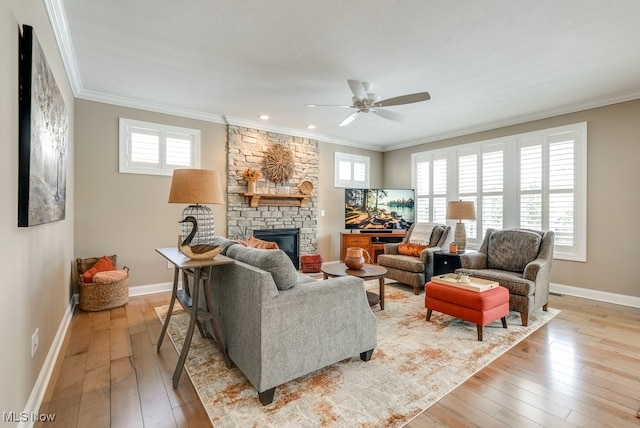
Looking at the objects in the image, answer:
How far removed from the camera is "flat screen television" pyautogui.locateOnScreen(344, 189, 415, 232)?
6203mm

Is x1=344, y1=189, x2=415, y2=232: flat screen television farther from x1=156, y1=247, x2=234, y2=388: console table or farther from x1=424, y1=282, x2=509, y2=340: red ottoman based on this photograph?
x1=156, y1=247, x2=234, y2=388: console table

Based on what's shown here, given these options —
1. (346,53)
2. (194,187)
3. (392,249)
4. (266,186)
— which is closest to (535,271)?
(392,249)

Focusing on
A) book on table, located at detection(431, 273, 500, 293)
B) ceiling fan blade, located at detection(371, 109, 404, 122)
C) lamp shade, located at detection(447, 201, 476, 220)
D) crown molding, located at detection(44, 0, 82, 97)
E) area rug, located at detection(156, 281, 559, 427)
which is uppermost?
crown molding, located at detection(44, 0, 82, 97)

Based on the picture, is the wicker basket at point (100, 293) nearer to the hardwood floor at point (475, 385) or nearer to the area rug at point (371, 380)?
the hardwood floor at point (475, 385)

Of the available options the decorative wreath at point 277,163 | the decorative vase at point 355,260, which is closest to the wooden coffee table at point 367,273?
the decorative vase at point 355,260

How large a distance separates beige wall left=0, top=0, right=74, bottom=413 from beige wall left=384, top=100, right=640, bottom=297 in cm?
597

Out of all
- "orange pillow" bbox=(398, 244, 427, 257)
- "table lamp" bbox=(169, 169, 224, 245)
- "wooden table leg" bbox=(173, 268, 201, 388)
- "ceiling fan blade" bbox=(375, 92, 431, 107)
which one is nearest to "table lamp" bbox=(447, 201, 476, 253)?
"orange pillow" bbox=(398, 244, 427, 257)

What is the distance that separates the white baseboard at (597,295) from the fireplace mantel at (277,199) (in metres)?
4.25

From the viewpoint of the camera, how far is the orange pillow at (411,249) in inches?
188

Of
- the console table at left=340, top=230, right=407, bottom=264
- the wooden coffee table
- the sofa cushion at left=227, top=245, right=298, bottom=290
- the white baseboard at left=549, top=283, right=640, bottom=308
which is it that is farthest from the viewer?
the console table at left=340, top=230, right=407, bottom=264

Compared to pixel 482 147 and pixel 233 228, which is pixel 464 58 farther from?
pixel 233 228

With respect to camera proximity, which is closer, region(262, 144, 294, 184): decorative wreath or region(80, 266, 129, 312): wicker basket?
region(80, 266, 129, 312): wicker basket

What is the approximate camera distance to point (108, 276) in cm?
372

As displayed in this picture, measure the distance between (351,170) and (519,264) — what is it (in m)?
3.82
